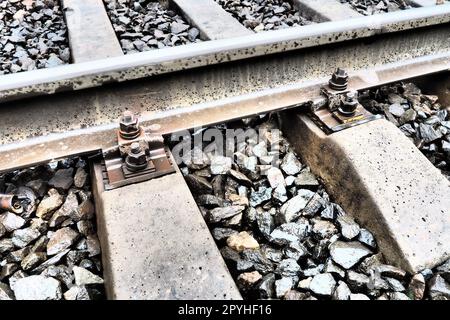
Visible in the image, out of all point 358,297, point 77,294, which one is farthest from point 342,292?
point 77,294

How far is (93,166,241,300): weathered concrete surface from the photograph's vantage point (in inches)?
56.1

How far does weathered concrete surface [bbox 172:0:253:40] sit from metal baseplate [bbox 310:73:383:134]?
681 mm

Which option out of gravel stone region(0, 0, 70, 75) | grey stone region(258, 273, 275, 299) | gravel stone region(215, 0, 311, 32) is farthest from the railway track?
gravel stone region(215, 0, 311, 32)

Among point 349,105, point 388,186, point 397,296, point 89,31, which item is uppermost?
point 89,31

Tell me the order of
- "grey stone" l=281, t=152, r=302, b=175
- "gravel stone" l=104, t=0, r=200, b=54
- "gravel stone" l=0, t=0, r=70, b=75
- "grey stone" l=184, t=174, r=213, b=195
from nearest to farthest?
1. "grey stone" l=184, t=174, r=213, b=195
2. "grey stone" l=281, t=152, r=302, b=175
3. "gravel stone" l=0, t=0, r=70, b=75
4. "gravel stone" l=104, t=0, r=200, b=54

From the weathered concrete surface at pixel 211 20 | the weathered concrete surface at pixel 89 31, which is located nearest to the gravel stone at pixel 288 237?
the weathered concrete surface at pixel 211 20

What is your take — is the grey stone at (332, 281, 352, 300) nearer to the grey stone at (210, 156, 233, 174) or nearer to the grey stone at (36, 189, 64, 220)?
the grey stone at (210, 156, 233, 174)

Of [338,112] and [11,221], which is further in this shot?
[338,112]

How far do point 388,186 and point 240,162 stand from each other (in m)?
0.67

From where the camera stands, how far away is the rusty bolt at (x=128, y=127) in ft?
6.26

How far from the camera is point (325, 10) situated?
2920 millimetres

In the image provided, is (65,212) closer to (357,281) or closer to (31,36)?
(357,281)

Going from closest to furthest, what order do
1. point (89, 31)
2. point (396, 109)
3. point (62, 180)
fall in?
point (62, 180), point (396, 109), point (89, 31)
